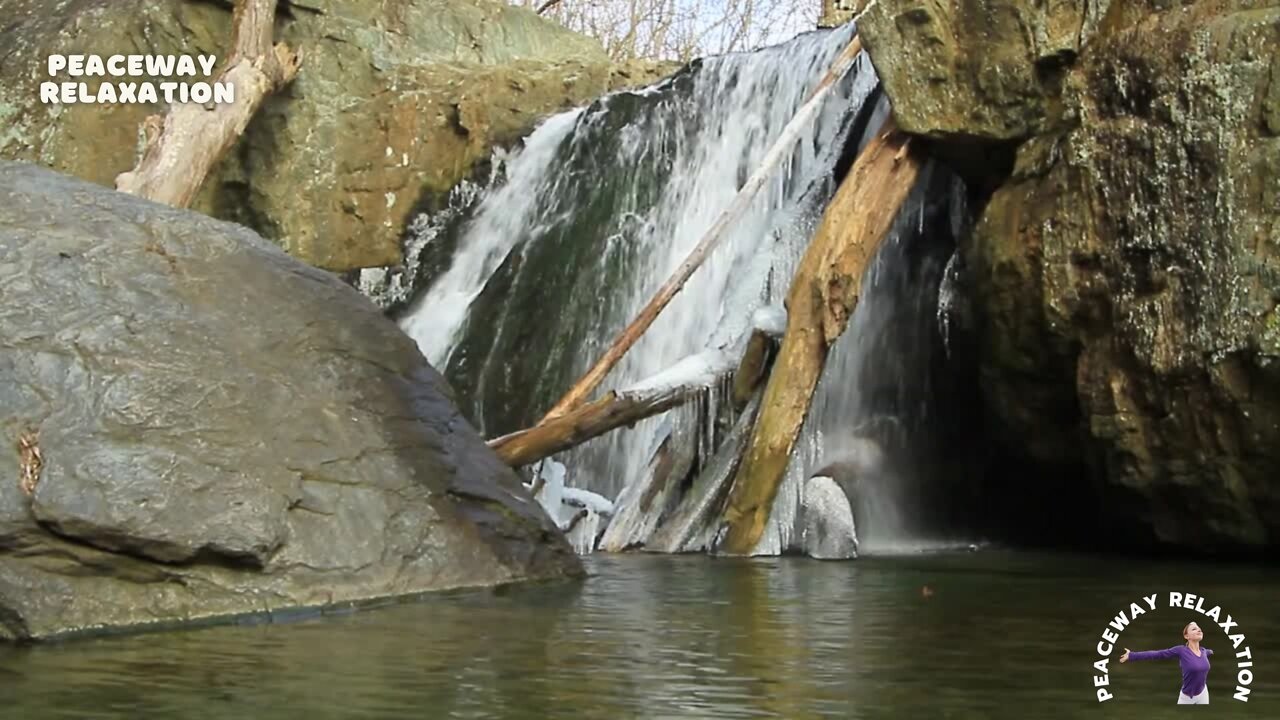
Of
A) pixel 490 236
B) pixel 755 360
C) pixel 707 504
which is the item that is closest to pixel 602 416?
pixel 707 504

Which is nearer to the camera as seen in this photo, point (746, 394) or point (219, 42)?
point (746, 394)

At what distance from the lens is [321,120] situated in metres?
14.9

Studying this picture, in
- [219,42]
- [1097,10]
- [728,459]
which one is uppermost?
[219,42]

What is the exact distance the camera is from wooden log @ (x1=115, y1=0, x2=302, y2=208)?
43.3 feet

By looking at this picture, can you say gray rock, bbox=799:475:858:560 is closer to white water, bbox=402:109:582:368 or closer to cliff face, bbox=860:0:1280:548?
cliff face, bbox=860:0:1280:548

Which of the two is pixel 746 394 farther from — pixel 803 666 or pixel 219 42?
pixel 219 42

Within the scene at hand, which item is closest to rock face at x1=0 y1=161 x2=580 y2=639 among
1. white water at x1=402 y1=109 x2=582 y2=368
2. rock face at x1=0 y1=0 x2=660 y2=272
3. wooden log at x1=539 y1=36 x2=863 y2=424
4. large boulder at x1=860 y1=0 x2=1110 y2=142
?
wooden log at x1=539 y1=36 x2=863 y2=424

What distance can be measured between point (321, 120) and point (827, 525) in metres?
7.82

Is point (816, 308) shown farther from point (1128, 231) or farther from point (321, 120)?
point (321, 120)

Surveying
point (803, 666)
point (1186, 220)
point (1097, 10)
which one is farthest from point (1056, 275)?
point (803, 666)

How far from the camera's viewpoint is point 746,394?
945cm

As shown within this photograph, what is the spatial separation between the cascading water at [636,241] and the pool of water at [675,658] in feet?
10.9

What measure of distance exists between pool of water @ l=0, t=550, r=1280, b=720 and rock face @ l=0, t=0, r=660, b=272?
850cm

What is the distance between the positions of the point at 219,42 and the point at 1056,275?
9.25m
